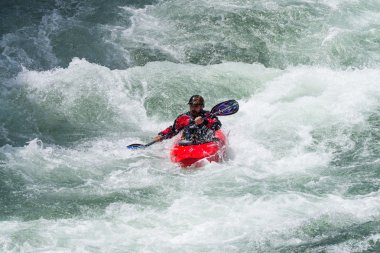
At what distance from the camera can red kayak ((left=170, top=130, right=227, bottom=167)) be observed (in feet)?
30.9

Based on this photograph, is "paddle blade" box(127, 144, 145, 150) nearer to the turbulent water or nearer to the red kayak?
the turbulent water

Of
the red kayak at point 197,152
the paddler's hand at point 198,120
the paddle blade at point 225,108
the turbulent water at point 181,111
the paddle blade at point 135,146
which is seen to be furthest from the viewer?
the paddle blade at point 225,108

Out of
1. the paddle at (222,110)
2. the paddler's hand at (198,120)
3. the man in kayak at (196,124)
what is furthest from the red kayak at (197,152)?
the paddle at (222,110)

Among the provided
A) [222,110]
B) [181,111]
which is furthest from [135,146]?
[181,111]

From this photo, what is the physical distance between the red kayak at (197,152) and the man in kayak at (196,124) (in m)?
0.14

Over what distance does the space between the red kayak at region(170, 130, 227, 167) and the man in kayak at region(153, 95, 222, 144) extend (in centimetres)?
14

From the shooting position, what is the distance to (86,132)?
11.1 metres

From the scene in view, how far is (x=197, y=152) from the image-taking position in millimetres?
9445

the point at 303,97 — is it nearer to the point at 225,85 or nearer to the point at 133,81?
the point at 225,85

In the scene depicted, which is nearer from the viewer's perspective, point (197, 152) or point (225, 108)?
point (197, 152)

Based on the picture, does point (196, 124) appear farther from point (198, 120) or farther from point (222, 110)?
point (222, 110)

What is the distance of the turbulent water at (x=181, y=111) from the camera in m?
7.77

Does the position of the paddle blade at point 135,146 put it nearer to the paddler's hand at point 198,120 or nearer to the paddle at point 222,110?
the paddle at point 222,110

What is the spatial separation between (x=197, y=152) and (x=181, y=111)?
2379 millimetres
